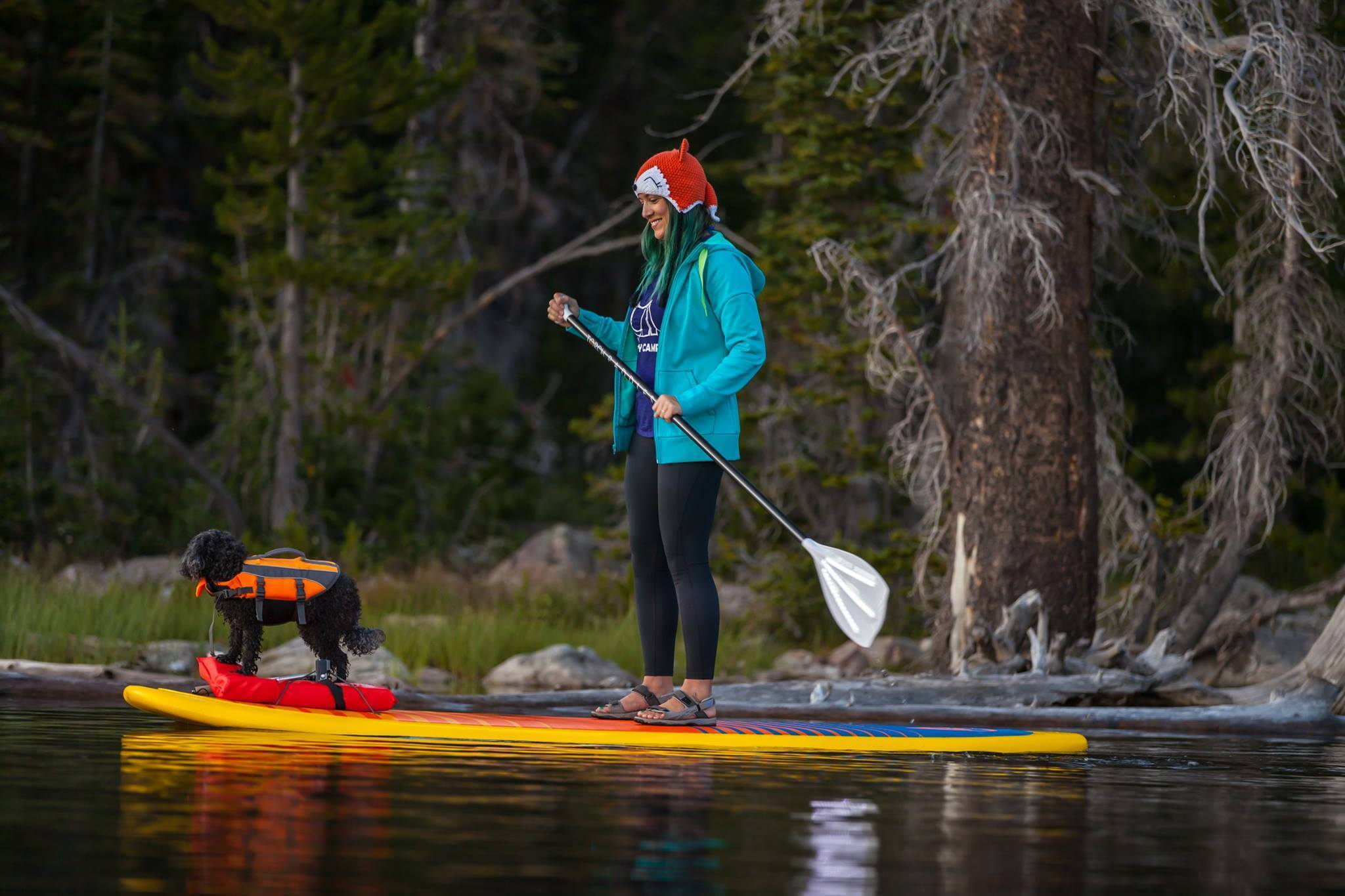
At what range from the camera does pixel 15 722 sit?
6887 mm

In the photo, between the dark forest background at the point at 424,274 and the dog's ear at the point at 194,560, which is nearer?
the dog's ear at the point at 194,560

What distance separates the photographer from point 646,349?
6.97 meters

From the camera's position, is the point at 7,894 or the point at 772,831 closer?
the point at 7,894

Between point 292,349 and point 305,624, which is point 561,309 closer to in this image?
point 305,624

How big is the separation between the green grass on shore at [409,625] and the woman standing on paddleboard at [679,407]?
128 inches

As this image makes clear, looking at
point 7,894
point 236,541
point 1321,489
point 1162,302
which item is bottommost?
point 7,894

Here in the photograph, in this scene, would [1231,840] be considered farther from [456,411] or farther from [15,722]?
[456,411]

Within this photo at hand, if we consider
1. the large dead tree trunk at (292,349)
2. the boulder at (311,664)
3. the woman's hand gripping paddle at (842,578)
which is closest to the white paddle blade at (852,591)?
the woman's hand gripping paddle at (842,578)

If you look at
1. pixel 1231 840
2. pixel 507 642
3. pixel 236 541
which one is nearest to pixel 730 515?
pixel 507 642

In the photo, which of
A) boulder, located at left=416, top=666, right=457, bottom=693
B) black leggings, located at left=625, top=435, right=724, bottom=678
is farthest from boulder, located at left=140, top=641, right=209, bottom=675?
black leggings, located at left=625, top=435, right=724, bottom=678

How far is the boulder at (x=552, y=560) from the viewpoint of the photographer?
14414 millimetres

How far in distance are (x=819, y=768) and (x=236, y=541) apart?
7.83 ft

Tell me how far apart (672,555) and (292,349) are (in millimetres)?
9100

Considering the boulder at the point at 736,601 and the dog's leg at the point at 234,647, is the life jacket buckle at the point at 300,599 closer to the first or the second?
the dog's leg at the point at 234,647
